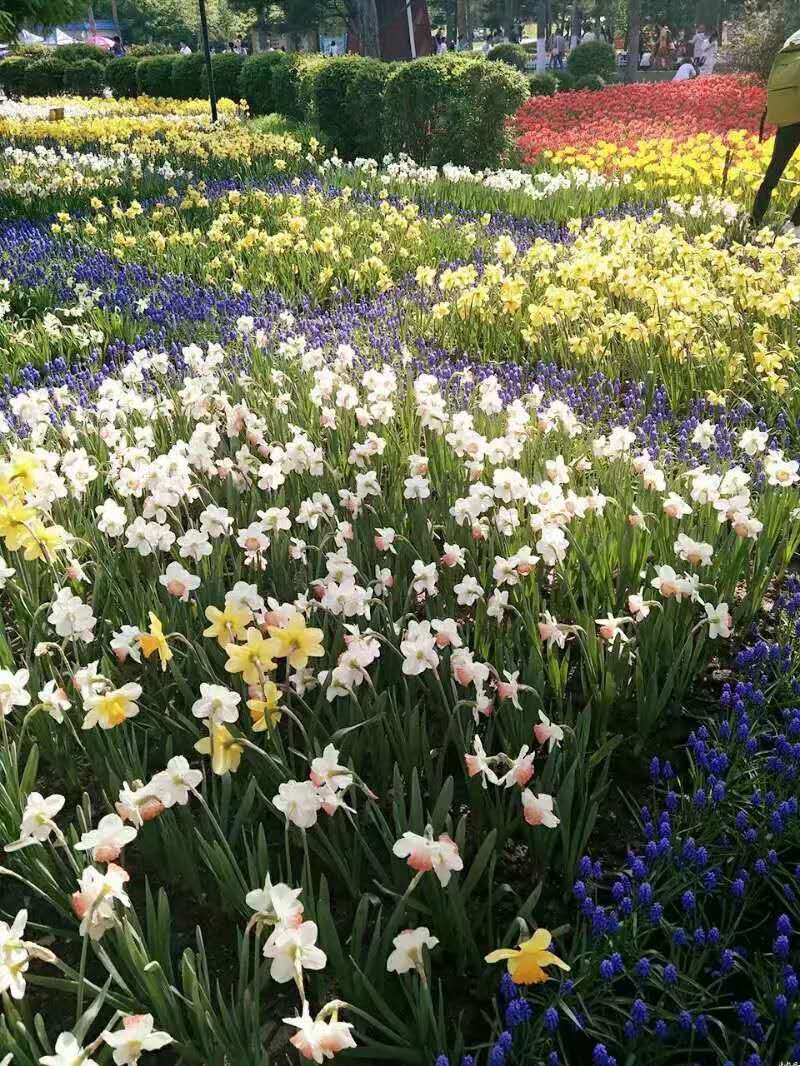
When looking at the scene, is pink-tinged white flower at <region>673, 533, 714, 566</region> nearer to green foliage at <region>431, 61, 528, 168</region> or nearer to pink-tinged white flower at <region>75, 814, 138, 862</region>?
pink-tinged white flower at <region>75, 814, 138, 862</region>

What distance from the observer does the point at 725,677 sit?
2428 mm

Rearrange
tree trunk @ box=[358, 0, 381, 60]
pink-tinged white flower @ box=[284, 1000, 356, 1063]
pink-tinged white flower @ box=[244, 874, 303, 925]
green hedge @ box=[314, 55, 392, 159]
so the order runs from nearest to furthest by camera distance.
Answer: pink-tinged white flower @ box=[284, 1000, 356, 1063]
pink-tinged white flower @ box=[244, 874, 303, 925]
green hedge @ box=[314, 55, 392, 159]
tree trunk @ box=[358, 0, 381, 60]

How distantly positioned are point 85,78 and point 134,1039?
32.3 metres

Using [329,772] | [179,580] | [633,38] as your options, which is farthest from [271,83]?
[329,772]

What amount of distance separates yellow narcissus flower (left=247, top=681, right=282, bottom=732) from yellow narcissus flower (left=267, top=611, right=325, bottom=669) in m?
0.08

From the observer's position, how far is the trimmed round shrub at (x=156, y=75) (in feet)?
81.1

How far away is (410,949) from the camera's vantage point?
1.34m

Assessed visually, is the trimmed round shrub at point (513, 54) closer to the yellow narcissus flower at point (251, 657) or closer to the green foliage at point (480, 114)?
the green foliage at point (480, 114)

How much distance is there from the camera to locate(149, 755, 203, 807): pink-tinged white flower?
1.52 metres

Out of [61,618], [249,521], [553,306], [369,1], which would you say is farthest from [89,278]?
[369,1]

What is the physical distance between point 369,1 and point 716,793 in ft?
67.6

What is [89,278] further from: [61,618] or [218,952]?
[218,952]

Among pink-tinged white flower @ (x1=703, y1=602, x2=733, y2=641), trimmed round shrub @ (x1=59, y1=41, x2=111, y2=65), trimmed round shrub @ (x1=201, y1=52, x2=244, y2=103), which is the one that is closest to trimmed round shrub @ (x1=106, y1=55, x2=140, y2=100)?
trimmed round shrub @ (x1=59, y1=41, x2=111, y2=65)

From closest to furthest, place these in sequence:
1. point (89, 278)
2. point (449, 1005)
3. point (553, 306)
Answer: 1. point (449, 1005)
2. point (553, 306)
3. point (89, 278)
